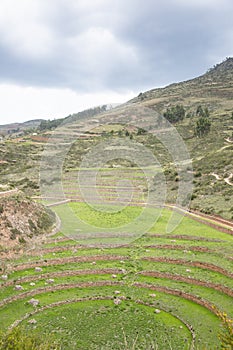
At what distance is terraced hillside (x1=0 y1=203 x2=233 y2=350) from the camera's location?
17609mm

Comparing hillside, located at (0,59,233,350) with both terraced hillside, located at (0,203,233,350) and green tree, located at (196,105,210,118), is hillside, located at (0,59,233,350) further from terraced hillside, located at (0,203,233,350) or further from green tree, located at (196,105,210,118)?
green tree, located at (196,105,210,118)

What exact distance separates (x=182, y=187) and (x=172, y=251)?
1170 inches

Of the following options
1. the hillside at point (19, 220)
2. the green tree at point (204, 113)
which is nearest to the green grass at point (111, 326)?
→ the hillside at point (19, 220)

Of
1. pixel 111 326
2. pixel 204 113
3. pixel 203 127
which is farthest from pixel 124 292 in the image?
pixel 204 113

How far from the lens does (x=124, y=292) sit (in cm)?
2219

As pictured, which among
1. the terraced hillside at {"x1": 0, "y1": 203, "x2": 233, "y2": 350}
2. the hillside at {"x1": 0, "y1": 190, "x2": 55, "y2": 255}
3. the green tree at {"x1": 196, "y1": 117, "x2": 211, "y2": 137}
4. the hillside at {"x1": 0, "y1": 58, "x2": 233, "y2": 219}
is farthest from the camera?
the green tree at {"x1": 196, "y1": 117, "x2": 211, "y2": 137}

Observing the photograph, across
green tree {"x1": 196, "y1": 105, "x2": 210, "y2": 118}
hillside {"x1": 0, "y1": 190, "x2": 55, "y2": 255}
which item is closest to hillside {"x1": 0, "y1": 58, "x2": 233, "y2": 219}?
green tree {"x1": 196, "y1": 105, "x2": 210, "y2": 118}

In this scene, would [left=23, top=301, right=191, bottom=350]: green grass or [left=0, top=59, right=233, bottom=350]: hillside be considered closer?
[left=23, top=301, right=191, bottom=350]: green grass

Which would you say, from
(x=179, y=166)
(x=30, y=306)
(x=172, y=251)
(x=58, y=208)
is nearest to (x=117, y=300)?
(x=30, y=306)

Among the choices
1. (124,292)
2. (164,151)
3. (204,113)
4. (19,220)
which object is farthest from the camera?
(204,113)

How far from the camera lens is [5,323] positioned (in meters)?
18.5

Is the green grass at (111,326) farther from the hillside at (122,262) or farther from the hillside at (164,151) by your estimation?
the hillside at (164,151)

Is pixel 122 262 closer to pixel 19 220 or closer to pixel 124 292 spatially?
pixel 124 292

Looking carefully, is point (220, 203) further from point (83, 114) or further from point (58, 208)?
point (83, 114)
